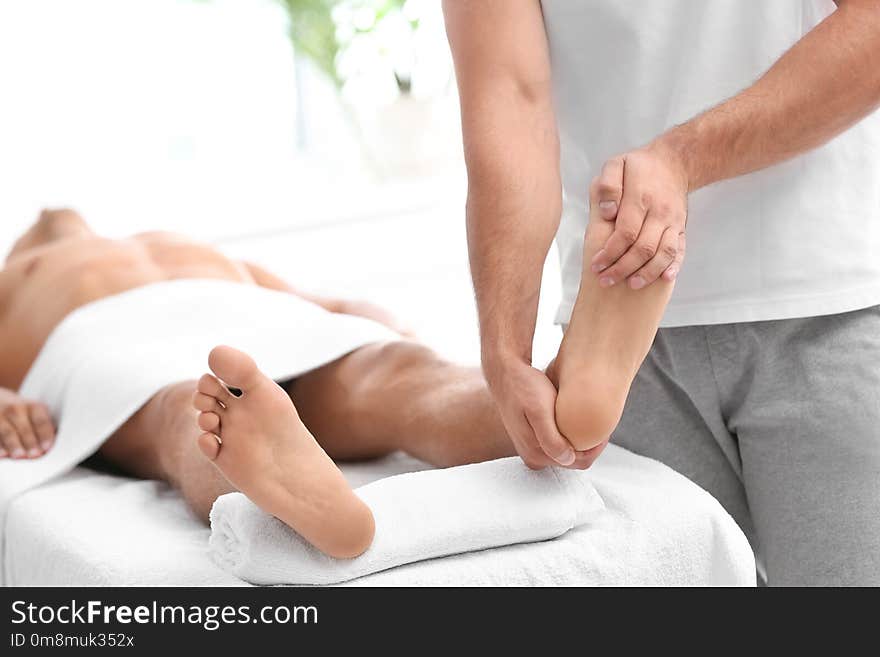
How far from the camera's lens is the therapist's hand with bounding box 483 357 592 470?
A: 1.25 meters

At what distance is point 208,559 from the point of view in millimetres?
1313

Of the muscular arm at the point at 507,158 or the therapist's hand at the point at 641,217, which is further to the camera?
the muscular arm at the point at 507,158

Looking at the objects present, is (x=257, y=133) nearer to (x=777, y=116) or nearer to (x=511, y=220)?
(x=511, y=220)

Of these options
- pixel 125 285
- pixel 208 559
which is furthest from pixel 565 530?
pixel 125 285

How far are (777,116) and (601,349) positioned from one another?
1.00 feet

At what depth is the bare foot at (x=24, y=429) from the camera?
1767 mm

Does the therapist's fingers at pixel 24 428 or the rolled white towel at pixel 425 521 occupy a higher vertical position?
the rolled white towel at pixel 425 521

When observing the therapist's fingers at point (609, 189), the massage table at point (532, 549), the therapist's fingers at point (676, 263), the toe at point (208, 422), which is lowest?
the massage table at point (532, 549)

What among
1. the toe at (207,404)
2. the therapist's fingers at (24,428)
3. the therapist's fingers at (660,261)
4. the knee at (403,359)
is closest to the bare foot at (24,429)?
the therapist's fingers at (24,428)

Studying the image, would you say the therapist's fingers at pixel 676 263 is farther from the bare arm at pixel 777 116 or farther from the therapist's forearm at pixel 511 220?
the therapist's forearm at pixel 511 220

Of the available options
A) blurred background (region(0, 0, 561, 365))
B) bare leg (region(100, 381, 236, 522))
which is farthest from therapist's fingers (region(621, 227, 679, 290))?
blurred background (region(0, 0, 561, 365))

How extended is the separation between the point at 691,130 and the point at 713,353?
303 mm

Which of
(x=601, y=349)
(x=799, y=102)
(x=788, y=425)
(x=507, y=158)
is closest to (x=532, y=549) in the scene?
(x=601, y=349)

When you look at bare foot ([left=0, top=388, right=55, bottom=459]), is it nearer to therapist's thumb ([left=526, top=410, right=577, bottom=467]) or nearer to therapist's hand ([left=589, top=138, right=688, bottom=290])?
therapist's thumb ([left=526, top=410, right=577, bottom=467])
